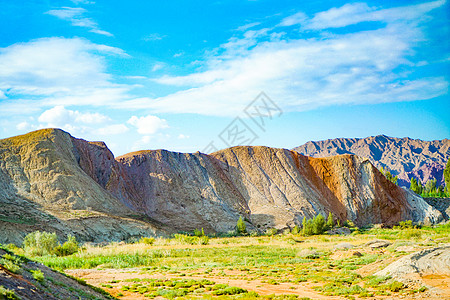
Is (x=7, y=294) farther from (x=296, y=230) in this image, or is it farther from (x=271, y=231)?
(x=296, y=230)

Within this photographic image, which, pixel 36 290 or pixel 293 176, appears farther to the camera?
pixel 293 176

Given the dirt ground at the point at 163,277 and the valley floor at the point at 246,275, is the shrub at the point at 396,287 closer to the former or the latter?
the valley floor at the point at 246,275

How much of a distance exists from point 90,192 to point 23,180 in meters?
7.29

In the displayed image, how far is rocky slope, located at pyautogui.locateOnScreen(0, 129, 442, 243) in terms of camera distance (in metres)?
40.8

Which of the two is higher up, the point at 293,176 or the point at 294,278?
the point at 293,176

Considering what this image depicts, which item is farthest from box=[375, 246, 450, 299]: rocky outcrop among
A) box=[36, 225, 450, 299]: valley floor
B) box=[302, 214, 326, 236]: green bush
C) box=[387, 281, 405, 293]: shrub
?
box=[302, 214, 326, 236]: green bush

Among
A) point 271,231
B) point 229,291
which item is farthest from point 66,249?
point 271,231

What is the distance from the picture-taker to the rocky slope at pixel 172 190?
4078 cm

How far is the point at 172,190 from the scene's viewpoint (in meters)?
57.6

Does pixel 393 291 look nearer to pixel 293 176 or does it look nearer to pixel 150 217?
pixel 150 217

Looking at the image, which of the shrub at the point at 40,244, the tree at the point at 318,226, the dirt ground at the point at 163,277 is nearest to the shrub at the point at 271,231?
the tree at the point at 318,226

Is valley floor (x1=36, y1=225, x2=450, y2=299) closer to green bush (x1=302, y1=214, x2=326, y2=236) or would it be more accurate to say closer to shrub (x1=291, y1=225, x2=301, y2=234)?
green bush (x1=302, y1=214, x2=326, y2=236)

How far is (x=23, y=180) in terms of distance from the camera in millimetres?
43781

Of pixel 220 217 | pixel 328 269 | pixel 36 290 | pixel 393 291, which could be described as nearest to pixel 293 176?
pixel 220 217
